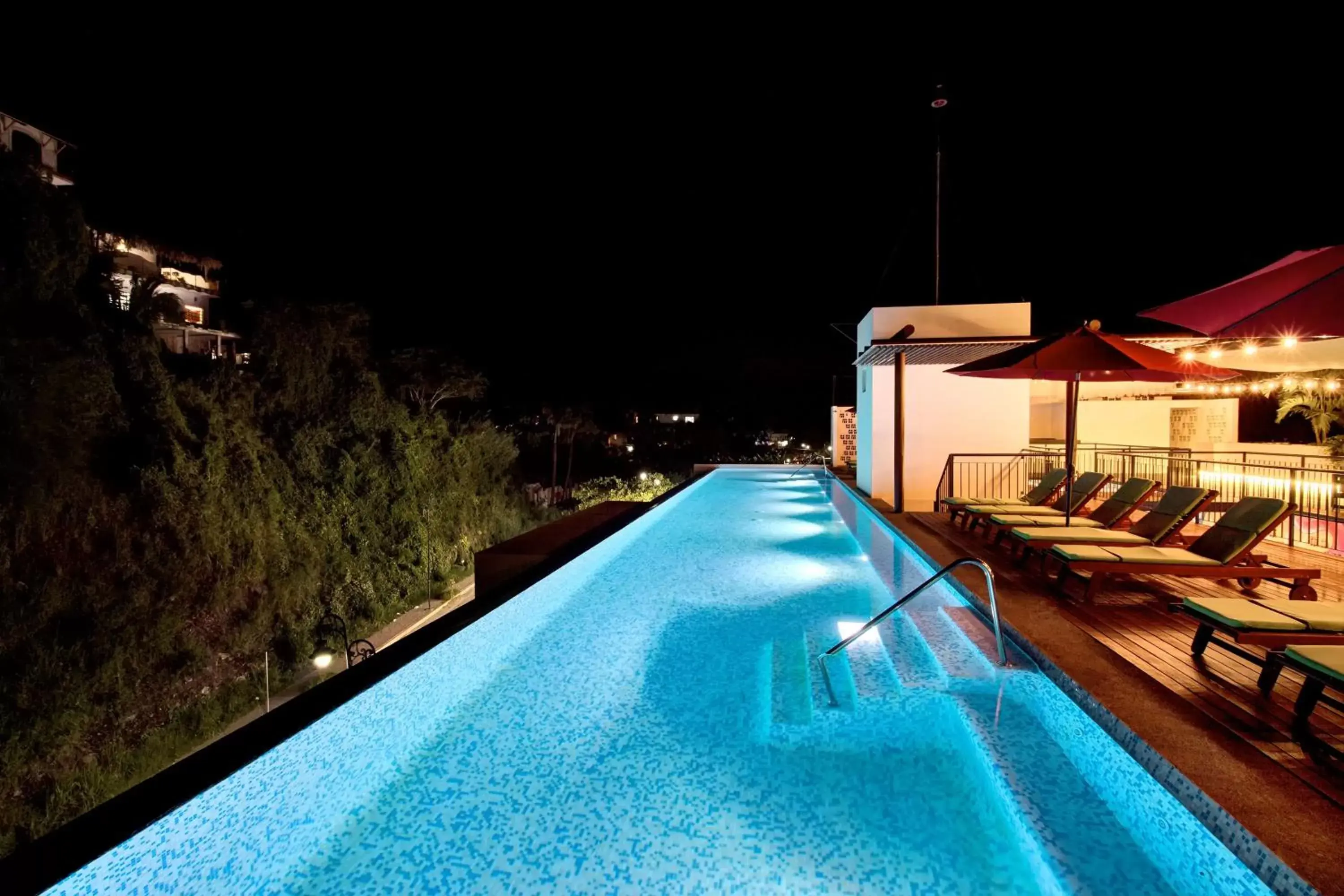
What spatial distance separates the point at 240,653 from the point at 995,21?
20.0 metres

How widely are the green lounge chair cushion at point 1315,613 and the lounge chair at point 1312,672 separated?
1.35 feet

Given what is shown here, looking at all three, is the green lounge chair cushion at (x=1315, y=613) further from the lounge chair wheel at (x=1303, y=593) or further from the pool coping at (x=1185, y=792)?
the lounge chair wheel at (x=1303, y=593)

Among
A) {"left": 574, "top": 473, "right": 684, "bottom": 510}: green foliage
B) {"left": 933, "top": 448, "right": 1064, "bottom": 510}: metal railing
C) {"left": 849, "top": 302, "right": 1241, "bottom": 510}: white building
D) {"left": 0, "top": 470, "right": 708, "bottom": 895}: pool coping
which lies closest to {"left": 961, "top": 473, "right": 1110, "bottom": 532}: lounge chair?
{"left": 849, "top": 302, "right": 1241, "bottom": 510}: white building

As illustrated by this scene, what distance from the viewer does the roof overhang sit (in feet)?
26.2

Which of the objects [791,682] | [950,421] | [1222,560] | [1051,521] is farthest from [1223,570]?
[950,421]

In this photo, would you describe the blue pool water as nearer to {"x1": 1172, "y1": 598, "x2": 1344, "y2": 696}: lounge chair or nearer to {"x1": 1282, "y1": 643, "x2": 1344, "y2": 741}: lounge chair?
{"x1": 1282, "y1": 643, "x2": 1344, "y2": 741}: lounge chair

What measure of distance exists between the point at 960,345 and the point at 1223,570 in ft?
15.5

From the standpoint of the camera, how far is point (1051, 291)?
20.7 metres

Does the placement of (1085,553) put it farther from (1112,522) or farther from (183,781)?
(183,781)

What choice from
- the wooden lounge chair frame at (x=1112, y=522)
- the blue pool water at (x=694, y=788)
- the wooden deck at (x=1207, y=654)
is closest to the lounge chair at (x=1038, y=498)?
the wooden lounge chair frame at (x=1112, y=522)

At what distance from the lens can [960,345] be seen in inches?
326

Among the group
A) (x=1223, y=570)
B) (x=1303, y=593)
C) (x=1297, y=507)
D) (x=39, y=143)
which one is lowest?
(x=1303, y=593)

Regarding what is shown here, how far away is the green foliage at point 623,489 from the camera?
21.9 m

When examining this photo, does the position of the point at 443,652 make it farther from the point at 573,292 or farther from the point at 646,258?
the point at 573,292
